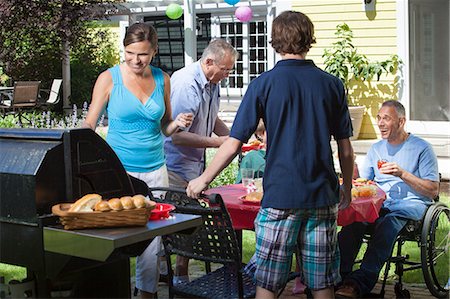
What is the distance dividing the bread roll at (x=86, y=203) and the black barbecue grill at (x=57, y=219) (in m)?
0.09

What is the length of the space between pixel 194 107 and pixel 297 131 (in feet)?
5.13

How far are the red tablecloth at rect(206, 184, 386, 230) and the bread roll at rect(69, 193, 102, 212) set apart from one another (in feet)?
4.31

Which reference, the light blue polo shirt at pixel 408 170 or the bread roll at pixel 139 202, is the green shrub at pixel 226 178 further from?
the bread roll at pixel 139 202

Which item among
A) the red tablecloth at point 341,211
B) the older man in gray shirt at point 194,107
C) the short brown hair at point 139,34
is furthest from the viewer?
the older man in gray shirt at point 194,107

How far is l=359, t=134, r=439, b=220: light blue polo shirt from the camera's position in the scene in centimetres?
473

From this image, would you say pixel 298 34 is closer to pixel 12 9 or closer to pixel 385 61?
pixel 385 61

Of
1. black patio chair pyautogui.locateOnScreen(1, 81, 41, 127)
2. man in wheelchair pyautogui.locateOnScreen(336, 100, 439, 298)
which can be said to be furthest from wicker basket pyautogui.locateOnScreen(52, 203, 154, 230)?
black patio chair pyautogui.locateOnScreen(1, 81, 41, 127)

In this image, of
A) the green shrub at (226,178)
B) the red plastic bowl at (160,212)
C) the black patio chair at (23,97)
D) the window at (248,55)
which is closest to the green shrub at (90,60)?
the black patio chair at (23,97)

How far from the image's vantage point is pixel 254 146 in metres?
5.68

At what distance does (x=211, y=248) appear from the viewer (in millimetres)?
3793

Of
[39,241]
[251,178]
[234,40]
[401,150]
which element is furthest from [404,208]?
[234,40]

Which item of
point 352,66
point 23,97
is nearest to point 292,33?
point 352,66

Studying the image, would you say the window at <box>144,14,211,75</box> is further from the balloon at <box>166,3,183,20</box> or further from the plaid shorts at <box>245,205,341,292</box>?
the plaid shorts at <box>245,205,341,292</box>

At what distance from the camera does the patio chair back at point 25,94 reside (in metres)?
14.2
